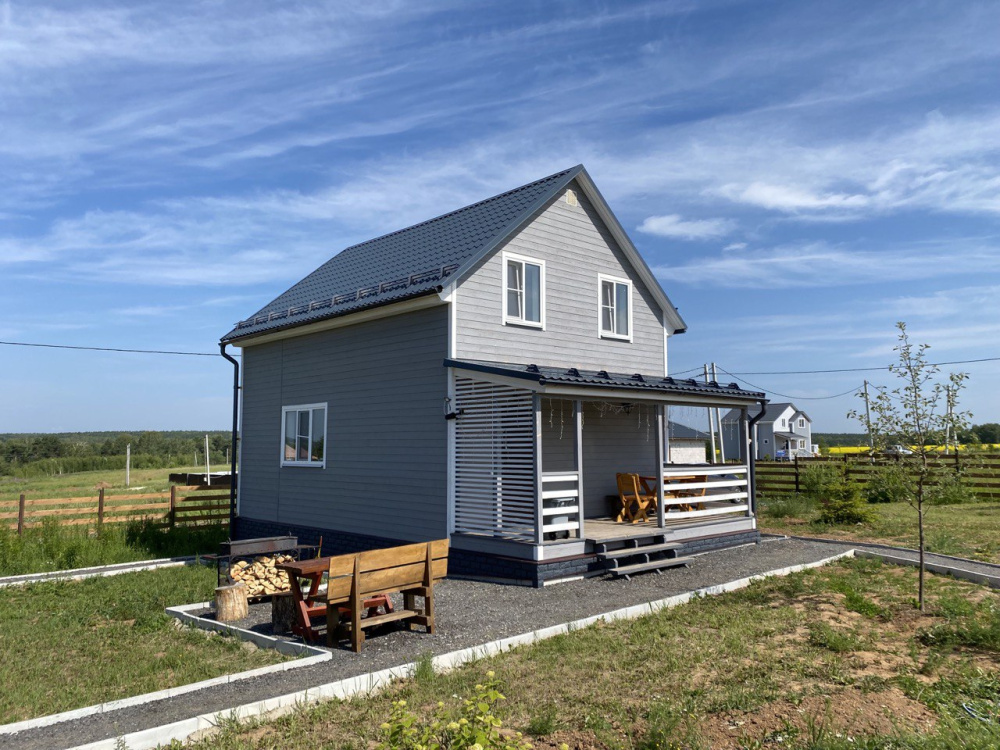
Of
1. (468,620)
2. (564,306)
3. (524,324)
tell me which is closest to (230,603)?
(468,620)

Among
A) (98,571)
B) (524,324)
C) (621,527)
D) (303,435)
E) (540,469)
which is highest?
(524,324)

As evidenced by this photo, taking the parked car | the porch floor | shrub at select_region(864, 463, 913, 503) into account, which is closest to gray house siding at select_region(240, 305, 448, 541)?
the porch floor

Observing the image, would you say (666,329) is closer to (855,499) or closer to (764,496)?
(855,499)

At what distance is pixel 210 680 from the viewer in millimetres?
6559

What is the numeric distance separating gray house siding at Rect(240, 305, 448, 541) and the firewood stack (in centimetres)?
279

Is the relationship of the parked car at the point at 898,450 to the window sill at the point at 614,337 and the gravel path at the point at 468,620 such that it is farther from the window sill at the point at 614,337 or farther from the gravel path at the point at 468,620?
the window sill at the point at 614,337

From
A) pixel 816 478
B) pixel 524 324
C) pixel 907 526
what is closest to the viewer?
pixel 524 324

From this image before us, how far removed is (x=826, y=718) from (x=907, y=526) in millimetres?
14057

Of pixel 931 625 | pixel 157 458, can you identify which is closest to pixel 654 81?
pixel 931 625

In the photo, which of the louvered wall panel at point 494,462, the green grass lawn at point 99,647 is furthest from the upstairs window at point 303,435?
the louvered wall panel at point 494,462

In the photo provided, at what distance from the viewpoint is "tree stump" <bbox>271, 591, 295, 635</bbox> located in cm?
859

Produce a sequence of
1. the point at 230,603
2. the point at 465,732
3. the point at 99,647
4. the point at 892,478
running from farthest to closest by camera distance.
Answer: the point at 892,478
the point at 230,603
the point at 99,647
the point at 465,732

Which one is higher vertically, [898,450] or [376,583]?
[898,450]

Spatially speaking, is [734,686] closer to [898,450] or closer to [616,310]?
[898,450]
